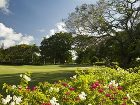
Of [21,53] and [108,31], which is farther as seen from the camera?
[21,53]

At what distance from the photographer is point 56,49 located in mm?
106688

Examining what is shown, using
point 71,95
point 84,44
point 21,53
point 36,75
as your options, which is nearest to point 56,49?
point 21,53

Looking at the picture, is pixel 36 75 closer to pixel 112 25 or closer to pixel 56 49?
pixel 112 25

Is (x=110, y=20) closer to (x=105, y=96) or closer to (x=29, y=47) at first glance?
(x=105, y=96)

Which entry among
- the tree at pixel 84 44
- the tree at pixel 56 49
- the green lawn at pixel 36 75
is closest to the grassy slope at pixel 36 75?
the green lawn at pixel 36 75

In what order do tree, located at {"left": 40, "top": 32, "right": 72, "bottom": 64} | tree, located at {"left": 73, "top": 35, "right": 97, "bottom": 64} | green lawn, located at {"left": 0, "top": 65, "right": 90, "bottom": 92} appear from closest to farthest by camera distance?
green lawn, located at {"left": 0, "top": 65, "right": 90, "bottom": 92} < tree, located at {"left": 73, "top": 35, "right": 97, "bottom": 64} < tree, located at {"left": 40, "top": 32, "right": 72, "bottom": 64}

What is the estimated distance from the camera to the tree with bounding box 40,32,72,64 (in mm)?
105125

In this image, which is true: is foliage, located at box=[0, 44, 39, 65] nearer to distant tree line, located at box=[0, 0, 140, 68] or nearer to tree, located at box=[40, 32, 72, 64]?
tree, located at box=[40, 32, 72, 64]

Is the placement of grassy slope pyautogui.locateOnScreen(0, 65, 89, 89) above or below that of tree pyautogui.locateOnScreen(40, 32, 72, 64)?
below

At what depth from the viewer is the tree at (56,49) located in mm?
105125

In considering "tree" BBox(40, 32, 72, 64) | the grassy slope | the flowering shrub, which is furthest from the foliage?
the flowering shrub

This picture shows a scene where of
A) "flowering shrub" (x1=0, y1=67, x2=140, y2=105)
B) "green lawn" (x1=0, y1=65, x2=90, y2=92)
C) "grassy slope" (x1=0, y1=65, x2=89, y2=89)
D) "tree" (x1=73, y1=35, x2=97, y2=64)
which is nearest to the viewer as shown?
"flowering shrub" (x1=0, y1=67, x2=140, y2=105)

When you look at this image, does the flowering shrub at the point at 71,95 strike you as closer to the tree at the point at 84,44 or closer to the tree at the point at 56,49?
the tree at the point at 84,44

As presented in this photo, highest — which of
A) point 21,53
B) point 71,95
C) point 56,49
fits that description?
point 56,49
